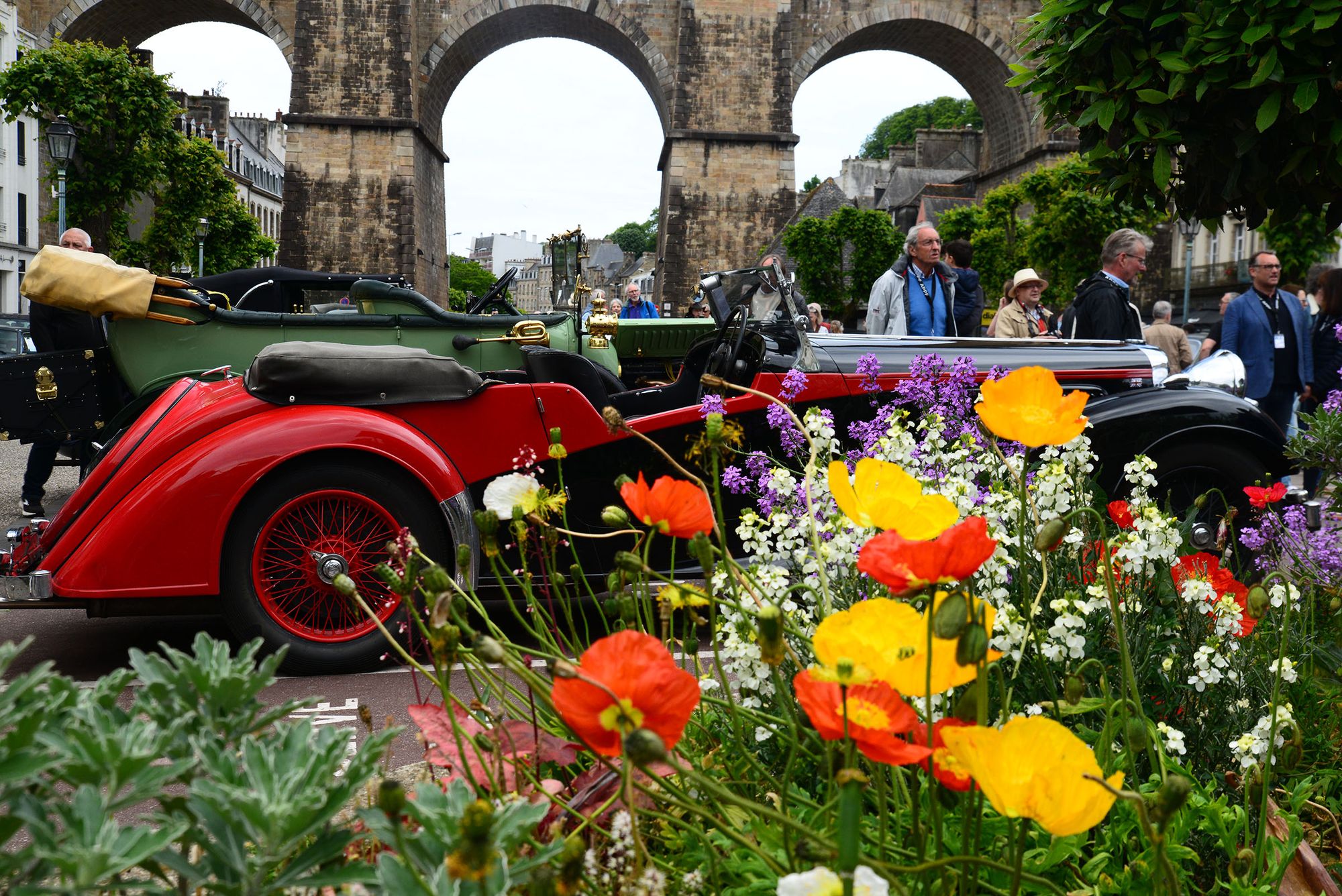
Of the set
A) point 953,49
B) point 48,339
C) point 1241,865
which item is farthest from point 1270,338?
point 953,49

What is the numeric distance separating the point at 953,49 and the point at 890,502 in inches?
1334

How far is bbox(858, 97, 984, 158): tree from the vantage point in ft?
251

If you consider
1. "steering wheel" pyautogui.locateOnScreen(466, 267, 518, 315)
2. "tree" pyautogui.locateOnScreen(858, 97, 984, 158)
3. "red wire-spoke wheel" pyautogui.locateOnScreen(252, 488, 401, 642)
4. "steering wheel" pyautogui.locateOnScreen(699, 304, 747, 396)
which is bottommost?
"red wire-spoke wheel" pyautogui.locateOnScreen(252, 488, 401, 642)

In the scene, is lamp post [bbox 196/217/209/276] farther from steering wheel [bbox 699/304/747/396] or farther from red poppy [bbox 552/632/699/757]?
red poppy [bbox 552/632/699/757]

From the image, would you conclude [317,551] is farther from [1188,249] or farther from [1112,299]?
[1188,249]

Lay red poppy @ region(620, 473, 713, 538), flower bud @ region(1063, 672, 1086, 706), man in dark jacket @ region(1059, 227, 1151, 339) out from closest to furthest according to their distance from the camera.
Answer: flower bud @ region(1063, 672, 1086, 706), red poppy @ region(620, 473, 713, 538), man in dark jacket @ region(1059, 227, 1151, 339)

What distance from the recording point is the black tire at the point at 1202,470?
208 inches

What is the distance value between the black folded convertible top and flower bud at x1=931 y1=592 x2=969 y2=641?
145 inches

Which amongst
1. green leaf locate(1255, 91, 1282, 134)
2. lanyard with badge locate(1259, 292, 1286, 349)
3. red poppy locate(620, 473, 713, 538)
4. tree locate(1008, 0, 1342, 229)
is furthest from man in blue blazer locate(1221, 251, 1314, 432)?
red poppy locate(620, 473, 713, 538)

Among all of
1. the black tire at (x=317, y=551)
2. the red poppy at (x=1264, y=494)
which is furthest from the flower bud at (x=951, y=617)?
the black tire at (x=317, y=551)

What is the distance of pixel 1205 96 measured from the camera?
3.63 m

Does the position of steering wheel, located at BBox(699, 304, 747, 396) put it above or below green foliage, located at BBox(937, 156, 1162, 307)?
below

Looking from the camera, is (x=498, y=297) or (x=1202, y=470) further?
(x=498, y=297)

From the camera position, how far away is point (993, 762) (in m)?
0.95
